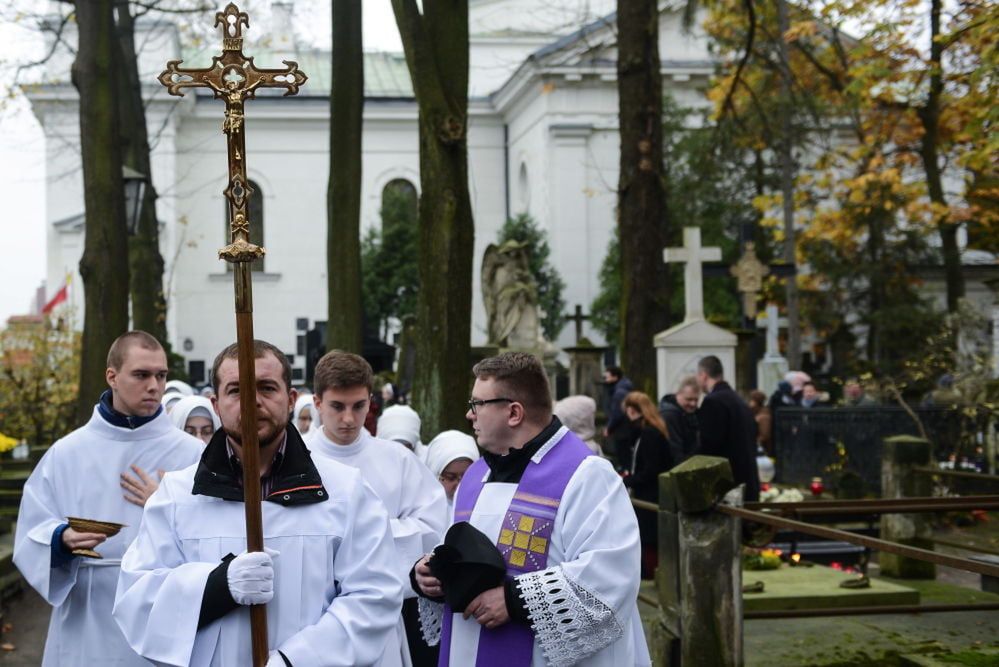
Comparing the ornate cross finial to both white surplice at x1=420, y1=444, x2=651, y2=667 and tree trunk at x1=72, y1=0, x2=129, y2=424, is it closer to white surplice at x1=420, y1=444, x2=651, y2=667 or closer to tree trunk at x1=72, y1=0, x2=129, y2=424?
white surplice at x1=420, y1=444, x2=651, y2=667

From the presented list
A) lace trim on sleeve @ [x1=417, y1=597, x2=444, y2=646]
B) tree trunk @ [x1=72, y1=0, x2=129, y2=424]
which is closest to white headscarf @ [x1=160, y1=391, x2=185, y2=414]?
tree trunk @ [x1=72, y1=0, x2=129, y2=424]

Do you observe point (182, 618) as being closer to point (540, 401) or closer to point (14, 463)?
point (540, 401)

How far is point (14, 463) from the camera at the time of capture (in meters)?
17.5

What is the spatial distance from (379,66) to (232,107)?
5530cm

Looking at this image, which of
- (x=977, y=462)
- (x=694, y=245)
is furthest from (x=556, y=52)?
(x=977, y=462)

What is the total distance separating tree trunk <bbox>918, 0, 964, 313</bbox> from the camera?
74.1 feet

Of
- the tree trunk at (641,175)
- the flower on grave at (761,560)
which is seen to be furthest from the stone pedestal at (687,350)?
the flower on grave at (761,560)

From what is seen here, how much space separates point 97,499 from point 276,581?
2.11 meters

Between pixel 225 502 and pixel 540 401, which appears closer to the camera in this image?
pixel 225 502

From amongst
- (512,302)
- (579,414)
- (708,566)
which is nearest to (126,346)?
(708,566)

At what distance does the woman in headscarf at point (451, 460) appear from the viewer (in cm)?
687

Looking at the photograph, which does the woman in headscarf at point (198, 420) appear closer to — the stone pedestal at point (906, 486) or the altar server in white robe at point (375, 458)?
the altar server in white robe at point (375, 458)

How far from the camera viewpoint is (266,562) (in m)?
3.84

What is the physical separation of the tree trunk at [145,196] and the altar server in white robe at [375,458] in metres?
14.0
